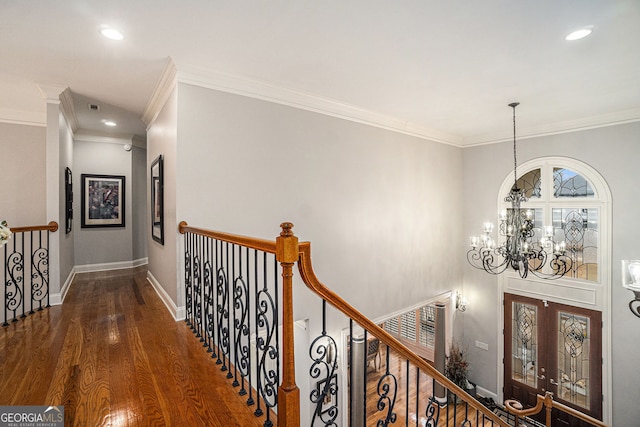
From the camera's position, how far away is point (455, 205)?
21.6ft

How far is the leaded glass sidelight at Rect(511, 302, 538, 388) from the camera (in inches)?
231

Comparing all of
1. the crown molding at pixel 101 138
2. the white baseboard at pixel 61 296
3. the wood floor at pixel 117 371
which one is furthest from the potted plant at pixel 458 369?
the crown molding at pixel 101 138

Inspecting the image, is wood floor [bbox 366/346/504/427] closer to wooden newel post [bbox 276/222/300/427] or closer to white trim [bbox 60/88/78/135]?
wooden newel post [bbox 276/222/300/427]

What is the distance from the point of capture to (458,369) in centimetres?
636

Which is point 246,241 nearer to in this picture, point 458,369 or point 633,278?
point 633,278

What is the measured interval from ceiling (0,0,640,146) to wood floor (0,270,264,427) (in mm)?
2662

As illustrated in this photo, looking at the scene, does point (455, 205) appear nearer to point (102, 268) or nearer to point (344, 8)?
point (344, 8)

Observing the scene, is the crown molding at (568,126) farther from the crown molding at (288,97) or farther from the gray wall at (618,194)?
the crown molding at (288,97)

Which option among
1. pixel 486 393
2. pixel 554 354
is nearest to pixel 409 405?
pixel 486 393

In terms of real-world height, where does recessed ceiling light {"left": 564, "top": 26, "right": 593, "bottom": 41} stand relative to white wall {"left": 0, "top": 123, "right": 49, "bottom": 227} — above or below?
above

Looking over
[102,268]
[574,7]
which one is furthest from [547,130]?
[102,268]

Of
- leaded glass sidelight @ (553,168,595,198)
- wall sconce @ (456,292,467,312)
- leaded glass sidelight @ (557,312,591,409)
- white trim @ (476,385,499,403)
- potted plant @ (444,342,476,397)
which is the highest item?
leaded glass sidelight @ (553,168,595,198)

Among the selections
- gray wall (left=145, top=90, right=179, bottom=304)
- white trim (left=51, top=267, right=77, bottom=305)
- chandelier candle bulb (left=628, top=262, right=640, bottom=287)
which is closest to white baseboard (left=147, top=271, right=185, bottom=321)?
gray wall (left=145, top=90, right=179, bottom=304)

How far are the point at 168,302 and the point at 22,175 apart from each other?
132 inches
